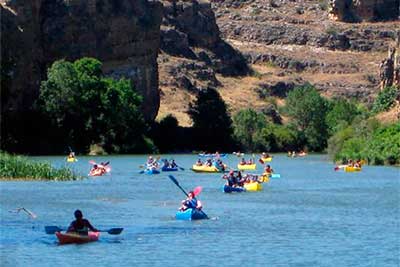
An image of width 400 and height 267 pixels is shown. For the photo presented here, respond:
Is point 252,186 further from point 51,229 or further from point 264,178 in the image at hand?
point 51,229

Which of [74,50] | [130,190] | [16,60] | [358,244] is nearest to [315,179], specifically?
[130,190]

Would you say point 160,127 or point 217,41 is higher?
point 217,41

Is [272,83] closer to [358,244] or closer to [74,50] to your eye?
[74,50]

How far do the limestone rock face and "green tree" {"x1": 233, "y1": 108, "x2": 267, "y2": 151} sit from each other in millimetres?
8907

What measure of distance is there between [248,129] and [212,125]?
32.1 ft

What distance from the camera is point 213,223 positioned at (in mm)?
54969

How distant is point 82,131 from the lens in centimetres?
12356

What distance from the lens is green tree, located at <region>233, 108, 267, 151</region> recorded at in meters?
146

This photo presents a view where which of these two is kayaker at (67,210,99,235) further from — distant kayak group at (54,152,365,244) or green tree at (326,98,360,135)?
green tree at (326,98,360,135)

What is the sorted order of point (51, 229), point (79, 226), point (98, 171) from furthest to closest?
point (98, 171), point (51, 229), point (79, 226)

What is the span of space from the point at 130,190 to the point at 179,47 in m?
110

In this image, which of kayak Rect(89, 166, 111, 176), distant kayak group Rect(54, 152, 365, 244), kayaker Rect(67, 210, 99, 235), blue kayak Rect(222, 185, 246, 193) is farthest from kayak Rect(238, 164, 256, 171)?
kayaker Rect(67, 210, 99, 235)

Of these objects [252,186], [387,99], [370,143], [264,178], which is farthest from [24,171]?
[387,99]

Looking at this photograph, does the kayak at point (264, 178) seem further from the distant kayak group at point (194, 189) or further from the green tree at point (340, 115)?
the green tree at point (340, 115)
